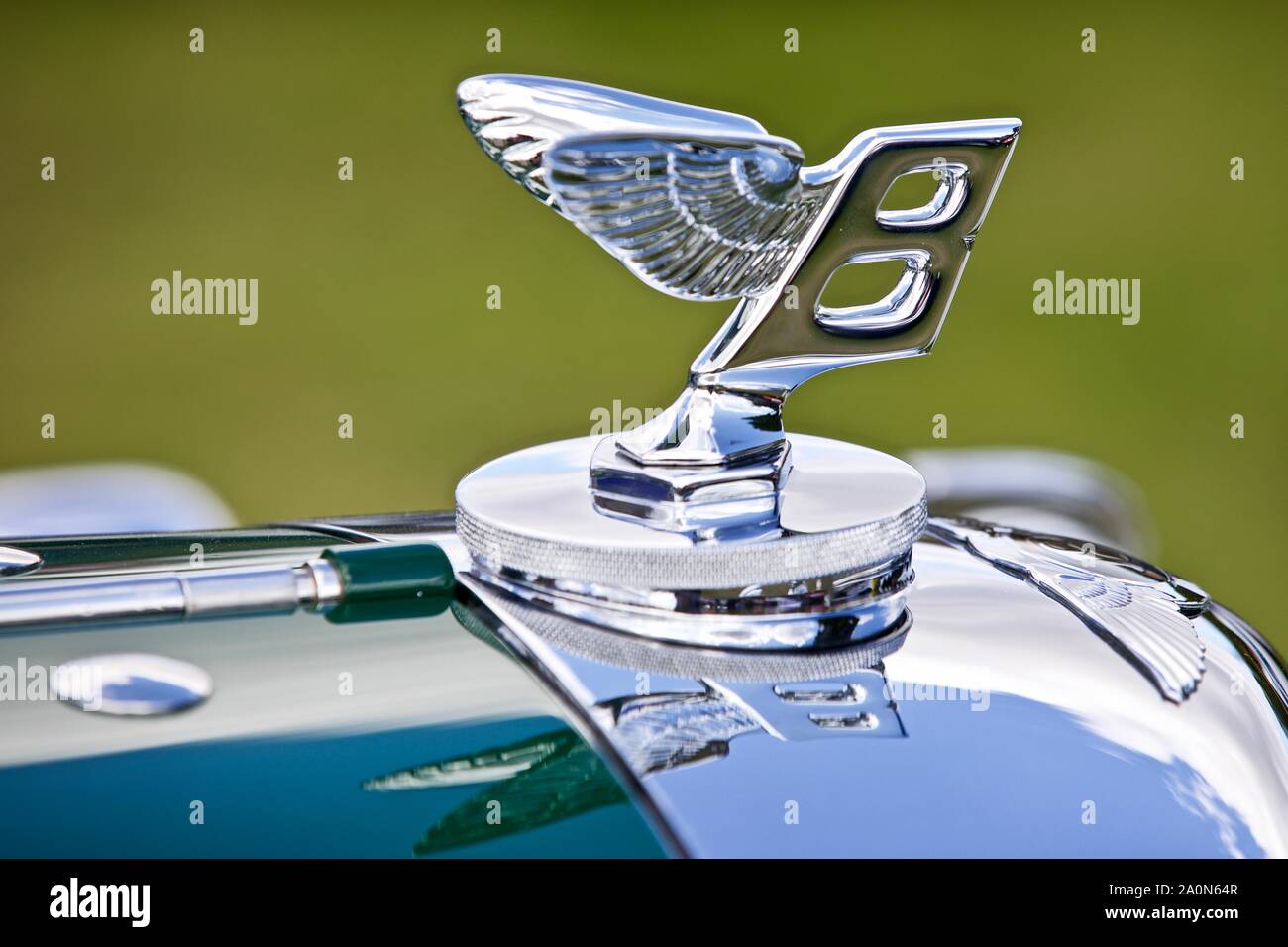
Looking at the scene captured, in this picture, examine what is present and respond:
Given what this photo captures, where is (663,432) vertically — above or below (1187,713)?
above

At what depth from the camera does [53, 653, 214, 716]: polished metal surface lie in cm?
94

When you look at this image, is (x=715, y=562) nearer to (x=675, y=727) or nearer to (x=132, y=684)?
(x=675, y=727)

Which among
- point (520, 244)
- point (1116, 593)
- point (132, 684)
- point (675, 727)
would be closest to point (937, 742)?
point (675, 727)

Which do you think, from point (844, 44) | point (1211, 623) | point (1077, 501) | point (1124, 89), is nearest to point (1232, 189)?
point (1124, 89)

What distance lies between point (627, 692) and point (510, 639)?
0.12 meters

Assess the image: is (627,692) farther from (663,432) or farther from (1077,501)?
(1077,501)

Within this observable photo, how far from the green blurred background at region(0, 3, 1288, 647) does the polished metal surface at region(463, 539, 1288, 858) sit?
419 centimetres

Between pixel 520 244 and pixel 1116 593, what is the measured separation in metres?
5.47

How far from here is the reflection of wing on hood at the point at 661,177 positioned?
96 cm

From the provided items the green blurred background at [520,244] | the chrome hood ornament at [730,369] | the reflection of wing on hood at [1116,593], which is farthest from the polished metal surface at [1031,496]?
the green blurred background at [520,244]

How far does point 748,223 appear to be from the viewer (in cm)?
105

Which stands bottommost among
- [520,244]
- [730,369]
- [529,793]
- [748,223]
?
[529,793]

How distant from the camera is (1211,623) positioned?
1167 millimetres

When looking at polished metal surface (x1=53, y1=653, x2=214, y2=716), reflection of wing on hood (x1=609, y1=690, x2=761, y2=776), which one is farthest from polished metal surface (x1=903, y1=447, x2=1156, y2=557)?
polished metal surface (x1=53, y1=653, x2=214, y2=716)
